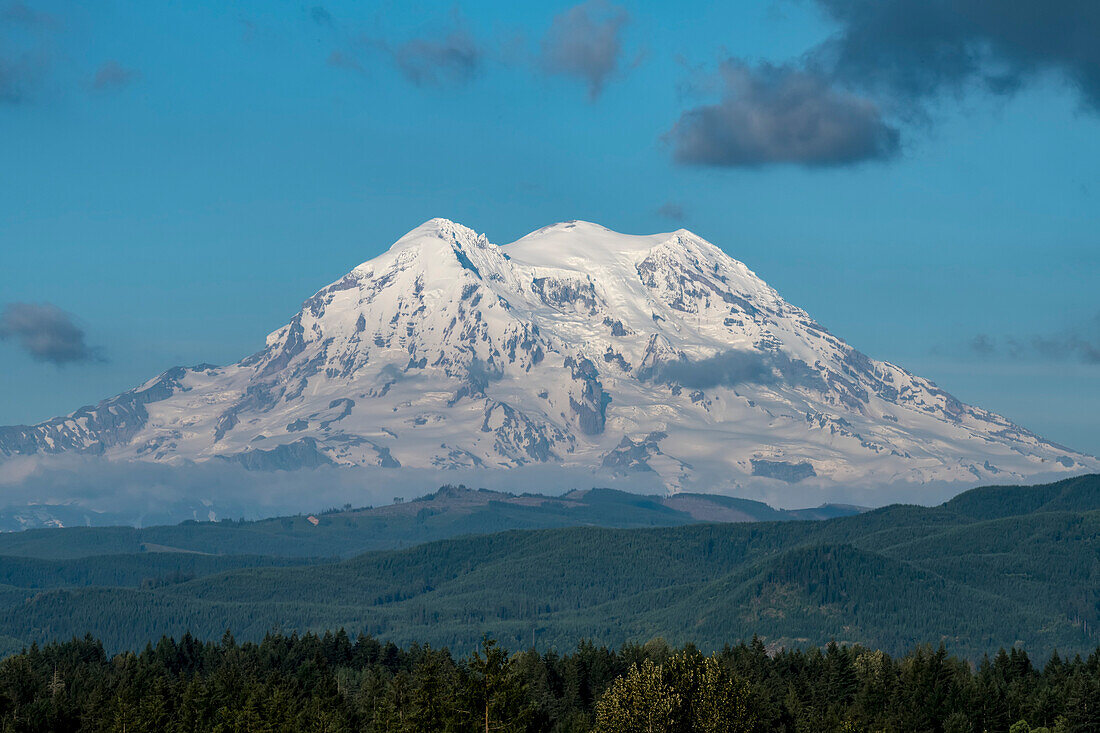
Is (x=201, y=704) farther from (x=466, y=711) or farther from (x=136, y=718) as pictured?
(x=466, y=711)

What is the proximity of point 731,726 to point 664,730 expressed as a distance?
7.96 meters

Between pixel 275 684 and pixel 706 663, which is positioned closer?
pixel 706 663

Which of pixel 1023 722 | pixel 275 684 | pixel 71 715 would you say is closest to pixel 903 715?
pixel 1023 722

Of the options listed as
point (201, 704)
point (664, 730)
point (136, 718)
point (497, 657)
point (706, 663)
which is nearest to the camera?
point (497, 657)

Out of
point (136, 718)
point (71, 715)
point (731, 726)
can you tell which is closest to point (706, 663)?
point (731, 726)

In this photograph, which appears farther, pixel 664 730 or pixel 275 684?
pixel 275 684

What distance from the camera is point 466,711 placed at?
123938 mm

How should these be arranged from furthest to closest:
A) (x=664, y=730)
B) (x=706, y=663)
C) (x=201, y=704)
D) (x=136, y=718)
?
(x=201, y=704) < (x=136, y=718) < (x=706, y=663) < (x=664, y=730)

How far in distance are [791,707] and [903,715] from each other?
14174 mm

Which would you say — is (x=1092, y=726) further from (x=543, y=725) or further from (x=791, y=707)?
(x=543, y=725)

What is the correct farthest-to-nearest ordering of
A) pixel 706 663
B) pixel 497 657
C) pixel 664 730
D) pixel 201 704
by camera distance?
pixel 201 704
pixel 706 663
pixel 664 730
pixel 497 657

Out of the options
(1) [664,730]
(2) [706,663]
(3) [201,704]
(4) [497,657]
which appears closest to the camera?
(4) [497,657]

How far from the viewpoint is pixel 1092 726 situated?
561 feet

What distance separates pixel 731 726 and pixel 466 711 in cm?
2768
